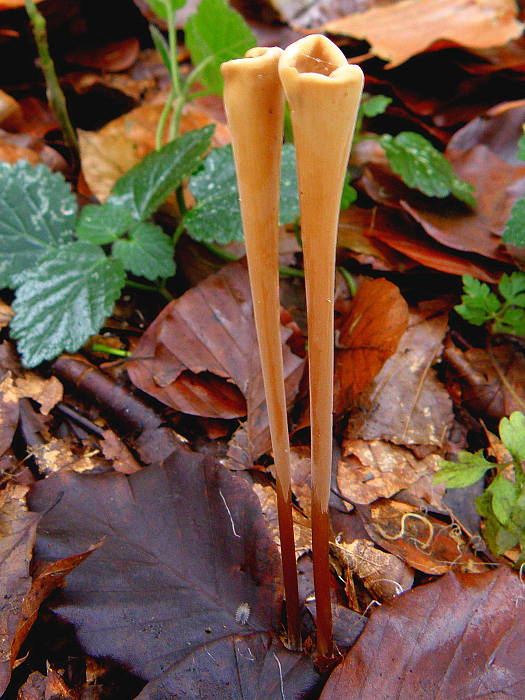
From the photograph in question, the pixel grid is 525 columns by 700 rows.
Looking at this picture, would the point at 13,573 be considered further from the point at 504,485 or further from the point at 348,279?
the point at 348,279

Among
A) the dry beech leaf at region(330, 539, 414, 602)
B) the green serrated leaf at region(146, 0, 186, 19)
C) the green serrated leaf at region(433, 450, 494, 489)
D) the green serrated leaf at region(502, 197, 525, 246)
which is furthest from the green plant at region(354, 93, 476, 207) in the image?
the dry beech leaf at region(330, 539, 414, 602)

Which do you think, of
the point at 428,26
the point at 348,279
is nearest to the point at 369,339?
the point at 348,279

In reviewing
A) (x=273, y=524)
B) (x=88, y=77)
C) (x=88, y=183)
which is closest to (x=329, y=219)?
(x=273, y=524)

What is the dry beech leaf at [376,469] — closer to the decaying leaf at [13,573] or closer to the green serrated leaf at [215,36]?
the decaying leaf at [13,573]

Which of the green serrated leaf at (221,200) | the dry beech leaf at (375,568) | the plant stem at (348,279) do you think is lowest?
the dry beech leaf at (375,568)

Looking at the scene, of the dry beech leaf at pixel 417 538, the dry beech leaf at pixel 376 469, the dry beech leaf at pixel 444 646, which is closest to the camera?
the dry beech leaf at pixel 444 646

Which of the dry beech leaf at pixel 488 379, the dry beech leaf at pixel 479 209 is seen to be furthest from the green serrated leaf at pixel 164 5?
the dry beech leaf at pixel 488 379

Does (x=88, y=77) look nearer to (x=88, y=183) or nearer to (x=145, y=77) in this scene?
(x=145, y=77)
